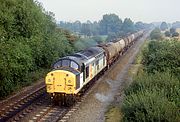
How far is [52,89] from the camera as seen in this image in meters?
24.3

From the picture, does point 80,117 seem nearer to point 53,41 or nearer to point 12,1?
point 12,1

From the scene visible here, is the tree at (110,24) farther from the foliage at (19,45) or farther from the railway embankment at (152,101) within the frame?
the railway embankment at (152,101)

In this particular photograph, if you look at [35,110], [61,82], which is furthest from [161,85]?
[35,110]

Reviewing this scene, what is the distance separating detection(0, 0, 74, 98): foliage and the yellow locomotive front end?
4191 millimetres

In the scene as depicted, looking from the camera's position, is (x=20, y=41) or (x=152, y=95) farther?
(x=20, y=41)

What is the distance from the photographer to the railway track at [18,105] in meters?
22.6

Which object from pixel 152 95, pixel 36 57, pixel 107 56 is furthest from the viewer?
pixel 107 56

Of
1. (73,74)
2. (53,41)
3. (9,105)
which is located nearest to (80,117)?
(73,74)

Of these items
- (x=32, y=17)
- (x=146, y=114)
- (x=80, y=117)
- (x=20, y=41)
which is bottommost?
(x=80, y=117)

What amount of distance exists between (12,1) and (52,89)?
11.2 m

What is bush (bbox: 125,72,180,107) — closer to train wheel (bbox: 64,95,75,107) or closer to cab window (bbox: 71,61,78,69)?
train wheel (bbox: 64,95,75,107)

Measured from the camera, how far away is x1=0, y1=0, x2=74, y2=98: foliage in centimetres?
2750

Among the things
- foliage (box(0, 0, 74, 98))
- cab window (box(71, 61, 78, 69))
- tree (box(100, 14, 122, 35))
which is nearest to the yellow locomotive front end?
cab window (box(71, 61, 78, 69))

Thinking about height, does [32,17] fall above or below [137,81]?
above
